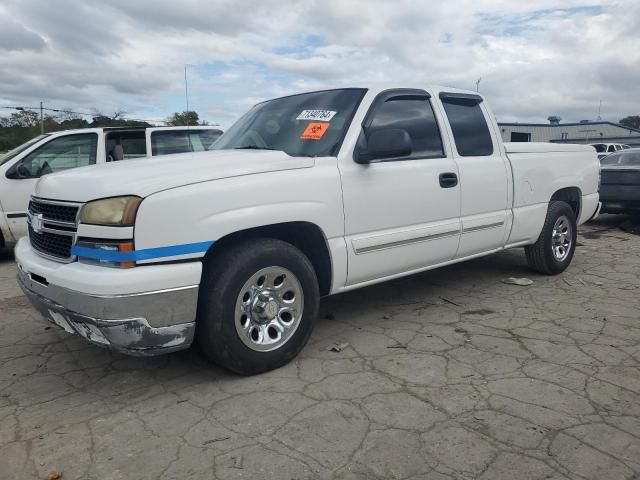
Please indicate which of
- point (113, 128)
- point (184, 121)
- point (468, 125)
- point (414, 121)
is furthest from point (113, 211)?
point (184, 121)

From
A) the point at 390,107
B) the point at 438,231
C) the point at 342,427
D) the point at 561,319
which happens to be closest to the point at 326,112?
the point at 390,107

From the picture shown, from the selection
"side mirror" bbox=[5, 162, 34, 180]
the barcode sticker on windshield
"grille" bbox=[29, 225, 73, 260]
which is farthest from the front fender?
"side mirror" bbox=[5, 162, 34, 180]

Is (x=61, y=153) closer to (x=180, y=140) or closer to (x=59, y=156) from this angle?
(x=59, y=156)

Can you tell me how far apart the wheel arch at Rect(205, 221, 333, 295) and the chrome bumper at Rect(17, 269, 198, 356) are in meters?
0.44

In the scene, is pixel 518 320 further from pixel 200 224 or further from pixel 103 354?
pixel 103 354

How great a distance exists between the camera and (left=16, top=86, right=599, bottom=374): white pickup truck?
2721 millimetres

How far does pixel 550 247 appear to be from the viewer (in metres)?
5.40

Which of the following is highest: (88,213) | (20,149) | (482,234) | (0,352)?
(20,149)

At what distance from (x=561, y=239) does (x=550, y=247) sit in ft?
1.04

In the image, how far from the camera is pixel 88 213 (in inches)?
109

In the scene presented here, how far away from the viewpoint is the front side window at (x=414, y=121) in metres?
3.90

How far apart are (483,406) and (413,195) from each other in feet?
5.42

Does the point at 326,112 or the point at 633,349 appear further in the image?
the point at 326,112

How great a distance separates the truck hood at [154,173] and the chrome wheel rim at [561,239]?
3346mm
